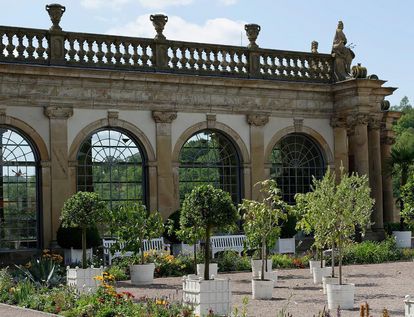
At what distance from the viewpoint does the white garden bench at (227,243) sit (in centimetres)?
2484

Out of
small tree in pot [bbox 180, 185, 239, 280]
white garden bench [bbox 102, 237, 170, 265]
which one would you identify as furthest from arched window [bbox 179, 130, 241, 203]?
small tree in pot [bbox 180, 185, 239, 280]

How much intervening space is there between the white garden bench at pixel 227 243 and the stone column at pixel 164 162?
5.01 feet

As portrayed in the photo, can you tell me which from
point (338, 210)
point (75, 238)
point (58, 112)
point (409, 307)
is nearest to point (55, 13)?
point (58, 112)

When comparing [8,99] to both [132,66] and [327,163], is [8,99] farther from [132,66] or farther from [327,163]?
[327,163]

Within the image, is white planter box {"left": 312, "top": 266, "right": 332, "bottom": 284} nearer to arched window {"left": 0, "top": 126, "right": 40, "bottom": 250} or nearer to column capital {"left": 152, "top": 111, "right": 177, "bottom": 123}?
column capital {"left": 152, "top": 111, "right": 177, "bottom": 123}

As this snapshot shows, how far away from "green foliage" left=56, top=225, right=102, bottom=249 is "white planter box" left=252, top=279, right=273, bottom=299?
7.67 meters

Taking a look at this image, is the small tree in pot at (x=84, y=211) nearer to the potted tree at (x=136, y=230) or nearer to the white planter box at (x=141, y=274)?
the potted tree at (x=136, y=230)

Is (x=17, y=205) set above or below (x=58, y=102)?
below

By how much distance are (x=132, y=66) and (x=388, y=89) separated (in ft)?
27.3

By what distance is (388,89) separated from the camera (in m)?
27.6

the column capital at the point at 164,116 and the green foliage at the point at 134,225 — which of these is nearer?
the green foliage at the point at 134,225

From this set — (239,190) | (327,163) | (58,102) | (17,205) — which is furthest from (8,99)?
(327,163)

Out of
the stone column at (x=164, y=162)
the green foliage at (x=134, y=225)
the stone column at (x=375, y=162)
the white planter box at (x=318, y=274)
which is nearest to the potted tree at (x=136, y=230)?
the green foliage at (x=134, y=225)

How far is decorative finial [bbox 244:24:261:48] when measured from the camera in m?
27.1
